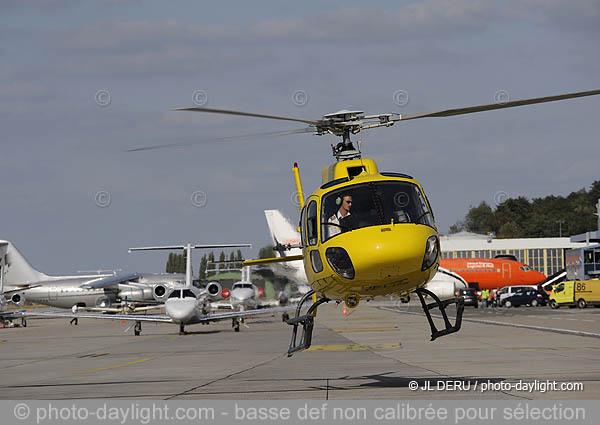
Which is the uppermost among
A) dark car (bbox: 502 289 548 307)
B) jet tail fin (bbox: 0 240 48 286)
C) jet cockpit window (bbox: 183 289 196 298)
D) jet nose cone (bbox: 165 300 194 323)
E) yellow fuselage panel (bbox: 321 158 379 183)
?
yellow fuselage panel (bbox: 321 158 379 183)

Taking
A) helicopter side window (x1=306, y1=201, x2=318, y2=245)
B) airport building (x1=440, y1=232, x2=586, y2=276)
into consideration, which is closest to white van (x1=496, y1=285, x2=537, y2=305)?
airport building (x1=440, y1=232, x2=586, y2=276)

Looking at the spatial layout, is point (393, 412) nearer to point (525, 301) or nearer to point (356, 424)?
point (356, 424)

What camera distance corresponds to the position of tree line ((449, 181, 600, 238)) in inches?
5704

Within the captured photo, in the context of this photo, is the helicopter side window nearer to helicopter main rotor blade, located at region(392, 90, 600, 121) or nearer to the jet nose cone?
helicopter main rotor blade, located at region(392, 90, 600, 121)

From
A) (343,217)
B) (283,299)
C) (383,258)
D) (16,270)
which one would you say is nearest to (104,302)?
(16,270)

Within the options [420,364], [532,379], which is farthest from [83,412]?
[420,364]

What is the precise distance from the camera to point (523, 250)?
123 m

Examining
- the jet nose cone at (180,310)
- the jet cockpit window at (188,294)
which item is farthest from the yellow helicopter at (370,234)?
the jet cockpit window at (188,294)

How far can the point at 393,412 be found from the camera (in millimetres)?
11789

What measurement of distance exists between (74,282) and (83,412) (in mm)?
62055

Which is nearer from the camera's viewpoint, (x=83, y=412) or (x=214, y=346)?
(x=83, y=412)

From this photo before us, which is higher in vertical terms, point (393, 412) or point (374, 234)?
point (374, 234)

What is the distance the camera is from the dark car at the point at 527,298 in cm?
7075

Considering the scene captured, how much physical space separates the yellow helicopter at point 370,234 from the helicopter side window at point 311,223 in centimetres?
1
